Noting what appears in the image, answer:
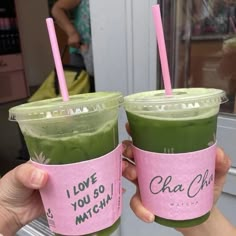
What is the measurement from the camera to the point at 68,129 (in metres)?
0.57

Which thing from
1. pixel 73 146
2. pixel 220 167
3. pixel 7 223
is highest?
pixel 73 146

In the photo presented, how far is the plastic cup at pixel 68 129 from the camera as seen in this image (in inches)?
22.2

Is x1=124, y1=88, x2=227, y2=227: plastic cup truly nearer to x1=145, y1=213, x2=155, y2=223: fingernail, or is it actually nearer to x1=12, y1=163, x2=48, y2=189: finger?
x1=145, y1=213, x2=155, y2=223: fingernail

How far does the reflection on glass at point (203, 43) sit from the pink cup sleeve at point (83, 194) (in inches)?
26.9

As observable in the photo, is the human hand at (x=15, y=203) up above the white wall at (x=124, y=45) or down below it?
below

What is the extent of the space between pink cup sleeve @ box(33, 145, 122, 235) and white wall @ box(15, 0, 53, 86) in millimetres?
4251

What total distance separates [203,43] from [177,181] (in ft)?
2.37

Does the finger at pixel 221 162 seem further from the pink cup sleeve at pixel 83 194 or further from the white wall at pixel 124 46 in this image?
the white wall at pixel 124 46

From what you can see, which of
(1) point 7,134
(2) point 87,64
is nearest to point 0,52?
(1) point 7,134

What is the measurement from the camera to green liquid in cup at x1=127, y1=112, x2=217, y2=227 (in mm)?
583

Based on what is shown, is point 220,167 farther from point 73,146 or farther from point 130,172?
point 73,146

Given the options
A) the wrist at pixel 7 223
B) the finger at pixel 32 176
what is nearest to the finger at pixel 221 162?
the finger at pixel 32 176

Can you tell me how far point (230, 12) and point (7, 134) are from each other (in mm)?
3118

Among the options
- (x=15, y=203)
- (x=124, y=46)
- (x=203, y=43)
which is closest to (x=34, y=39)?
(x=124, y=46)
